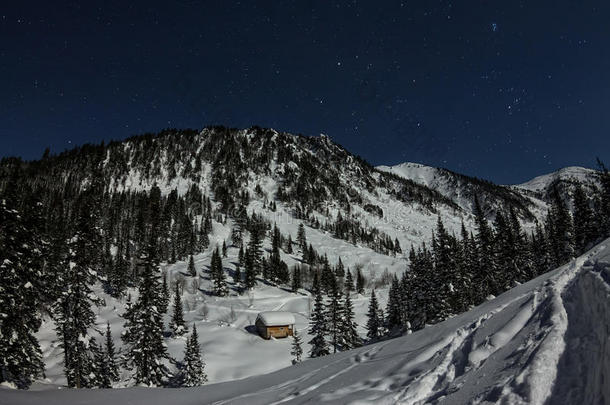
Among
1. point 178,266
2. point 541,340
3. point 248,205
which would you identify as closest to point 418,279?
point 541,340

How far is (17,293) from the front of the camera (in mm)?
17906

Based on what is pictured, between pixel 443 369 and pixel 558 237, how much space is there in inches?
2191

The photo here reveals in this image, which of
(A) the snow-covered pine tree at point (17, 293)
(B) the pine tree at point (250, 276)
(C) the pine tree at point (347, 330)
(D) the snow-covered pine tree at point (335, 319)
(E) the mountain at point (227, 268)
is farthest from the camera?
(B) the pine tree at point (250, 276)

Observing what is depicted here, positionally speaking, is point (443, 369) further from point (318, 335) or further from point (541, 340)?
point (318, 335)

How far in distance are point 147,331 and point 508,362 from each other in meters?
25.1

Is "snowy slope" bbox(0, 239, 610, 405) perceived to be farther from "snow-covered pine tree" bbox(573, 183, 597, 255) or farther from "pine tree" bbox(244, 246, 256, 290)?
"pine tree" bbox(244, 246, 256, 290)

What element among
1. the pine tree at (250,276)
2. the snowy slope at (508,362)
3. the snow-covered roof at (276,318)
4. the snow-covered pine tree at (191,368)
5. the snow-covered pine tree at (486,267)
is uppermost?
the pine tree at (250,276)

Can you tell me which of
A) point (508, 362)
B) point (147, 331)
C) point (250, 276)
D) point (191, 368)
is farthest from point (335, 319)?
point (250, 276)

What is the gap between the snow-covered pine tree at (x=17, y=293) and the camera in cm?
1727

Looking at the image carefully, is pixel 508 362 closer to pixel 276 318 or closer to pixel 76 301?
pixel 76 301

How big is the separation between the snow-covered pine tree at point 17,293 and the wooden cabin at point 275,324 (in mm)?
42445

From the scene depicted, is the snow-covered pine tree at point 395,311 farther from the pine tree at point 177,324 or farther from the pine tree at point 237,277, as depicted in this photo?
the pine tree at point 237,277

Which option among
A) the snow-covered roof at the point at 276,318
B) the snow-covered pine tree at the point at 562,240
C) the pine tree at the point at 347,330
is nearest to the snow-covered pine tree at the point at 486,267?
the snow-covered pine tree at the point at 562,240

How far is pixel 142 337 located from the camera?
24109 mm
